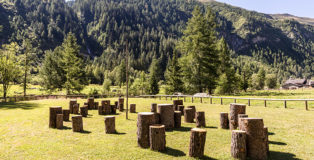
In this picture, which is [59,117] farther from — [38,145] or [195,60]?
[195,60]

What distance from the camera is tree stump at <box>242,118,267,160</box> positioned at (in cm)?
739

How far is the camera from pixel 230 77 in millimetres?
46469

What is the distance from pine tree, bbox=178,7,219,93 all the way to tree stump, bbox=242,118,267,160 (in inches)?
1143

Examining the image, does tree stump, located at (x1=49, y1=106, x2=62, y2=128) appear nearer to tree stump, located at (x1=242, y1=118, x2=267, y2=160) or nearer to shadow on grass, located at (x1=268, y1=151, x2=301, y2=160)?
tree stump, located at (x1=242, y1=118, x2=267, y2=160)

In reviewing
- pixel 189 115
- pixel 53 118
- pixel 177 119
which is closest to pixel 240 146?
pixel 177 119

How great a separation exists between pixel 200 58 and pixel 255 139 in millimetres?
30185

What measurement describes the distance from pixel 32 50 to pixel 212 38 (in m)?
39.8

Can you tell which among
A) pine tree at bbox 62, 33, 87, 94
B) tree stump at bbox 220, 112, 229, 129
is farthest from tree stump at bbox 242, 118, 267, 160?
pine tree at bbox 62, 33, 87, 94

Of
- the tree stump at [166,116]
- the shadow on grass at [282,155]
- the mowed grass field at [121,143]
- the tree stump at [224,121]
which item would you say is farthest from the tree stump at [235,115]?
the shadow on grass at [282,155]

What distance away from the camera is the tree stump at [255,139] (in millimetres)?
7391

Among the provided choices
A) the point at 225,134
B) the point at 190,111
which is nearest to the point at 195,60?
the point at 190,111

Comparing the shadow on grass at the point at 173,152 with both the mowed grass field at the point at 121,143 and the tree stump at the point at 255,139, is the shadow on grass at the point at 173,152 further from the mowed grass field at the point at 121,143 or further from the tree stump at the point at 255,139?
the tree stump at the point at 255,139

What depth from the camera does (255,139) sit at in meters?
7.47

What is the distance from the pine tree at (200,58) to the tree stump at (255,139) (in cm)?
2904
